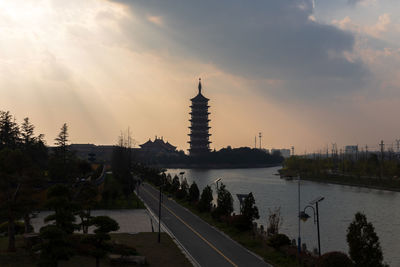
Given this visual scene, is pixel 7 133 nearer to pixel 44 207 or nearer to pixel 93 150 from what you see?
pixel 44 207

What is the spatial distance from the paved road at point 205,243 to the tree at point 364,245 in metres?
5.08

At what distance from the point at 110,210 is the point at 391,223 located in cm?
2747

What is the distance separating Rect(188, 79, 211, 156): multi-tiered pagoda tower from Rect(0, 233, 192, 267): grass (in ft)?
405

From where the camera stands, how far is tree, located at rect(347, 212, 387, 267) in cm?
1498

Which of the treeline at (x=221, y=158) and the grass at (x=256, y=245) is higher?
the treeline at (x=221, y=158)

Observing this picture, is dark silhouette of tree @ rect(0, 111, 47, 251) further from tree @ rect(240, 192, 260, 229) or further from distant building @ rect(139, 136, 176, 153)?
distant building @ rect(139, 136, 176, 153)

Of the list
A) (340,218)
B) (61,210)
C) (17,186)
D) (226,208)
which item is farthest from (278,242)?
(340,218)

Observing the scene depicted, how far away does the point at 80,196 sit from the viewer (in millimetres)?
25906

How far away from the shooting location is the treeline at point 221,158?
479ft

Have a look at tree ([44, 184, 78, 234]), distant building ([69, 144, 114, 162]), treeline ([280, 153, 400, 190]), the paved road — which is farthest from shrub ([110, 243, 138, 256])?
distant building ([69, 144, 114, 162])

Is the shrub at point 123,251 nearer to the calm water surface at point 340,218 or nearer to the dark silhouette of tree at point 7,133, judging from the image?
the calm water surface at point 340,218

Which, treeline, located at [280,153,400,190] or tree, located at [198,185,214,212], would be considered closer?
tree, located at [198,185,214,212]

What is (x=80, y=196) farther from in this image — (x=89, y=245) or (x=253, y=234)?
(x=253, y=234)

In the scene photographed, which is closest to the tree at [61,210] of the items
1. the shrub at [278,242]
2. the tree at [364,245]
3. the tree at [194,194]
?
the shrub at [278,242]
